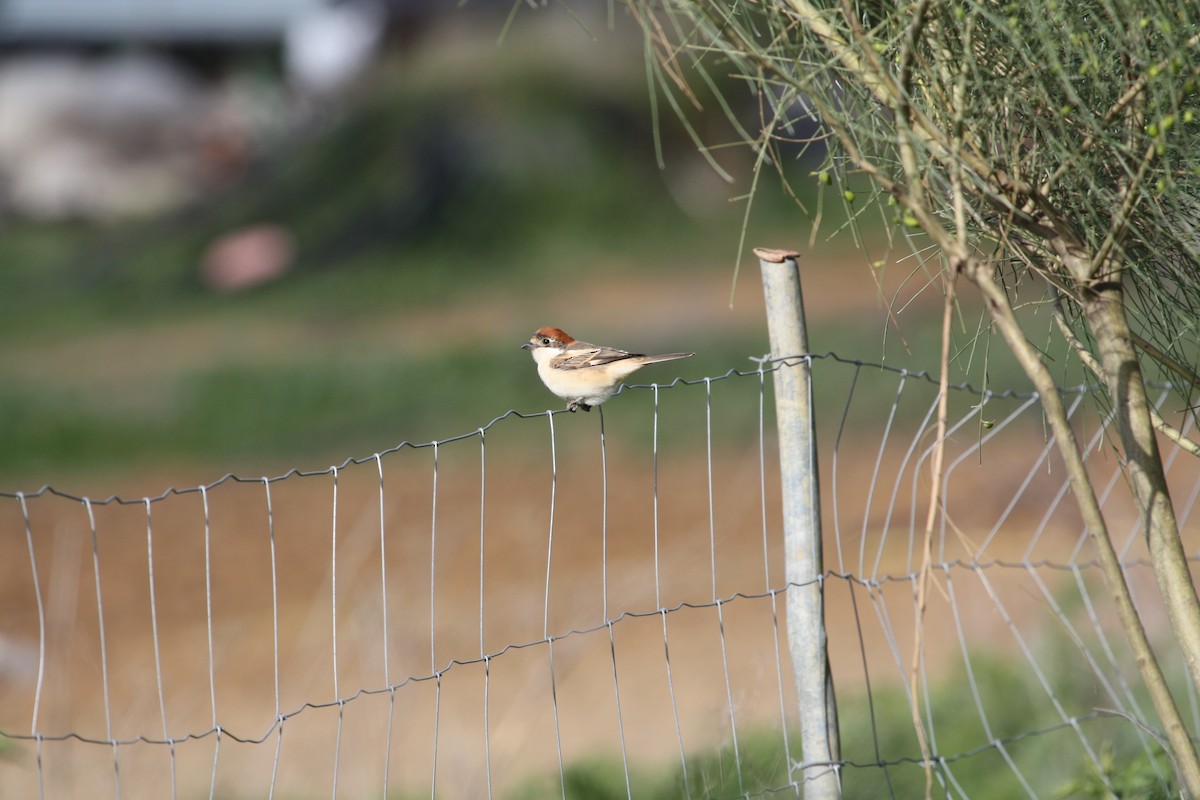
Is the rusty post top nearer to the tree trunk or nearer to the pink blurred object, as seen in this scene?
the tree trunk

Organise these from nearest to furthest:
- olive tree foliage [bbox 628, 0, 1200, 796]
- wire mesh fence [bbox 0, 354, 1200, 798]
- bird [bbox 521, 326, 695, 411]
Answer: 1. olive tree foliage [bbox 628, 0, 1200, 796]
2. wire mesh fence [bbox 0, 354, 1200, 798]
3. bird [bbox 521, 326, 695, 411]

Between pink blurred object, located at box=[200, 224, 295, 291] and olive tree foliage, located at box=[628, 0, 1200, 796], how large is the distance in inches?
502

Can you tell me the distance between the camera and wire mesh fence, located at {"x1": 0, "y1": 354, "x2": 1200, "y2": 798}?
3.69 metres

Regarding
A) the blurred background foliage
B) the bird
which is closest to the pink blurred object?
the blurred background foliage

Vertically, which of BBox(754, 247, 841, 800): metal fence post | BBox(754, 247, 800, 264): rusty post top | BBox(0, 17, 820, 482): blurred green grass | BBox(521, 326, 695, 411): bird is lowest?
BBox(754, 247, 841, 800): metal fence post

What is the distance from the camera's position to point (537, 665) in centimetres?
674

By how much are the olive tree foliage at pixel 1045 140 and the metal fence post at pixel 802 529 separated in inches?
13.7

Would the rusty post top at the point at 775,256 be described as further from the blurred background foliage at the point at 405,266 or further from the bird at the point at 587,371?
the blurred background foliage at the point at 405,266

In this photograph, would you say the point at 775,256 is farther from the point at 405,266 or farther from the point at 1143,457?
the point at 405,266

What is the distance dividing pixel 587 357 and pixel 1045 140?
6.83 feet

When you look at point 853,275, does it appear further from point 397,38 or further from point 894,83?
point 894,83

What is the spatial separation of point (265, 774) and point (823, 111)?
4121mm

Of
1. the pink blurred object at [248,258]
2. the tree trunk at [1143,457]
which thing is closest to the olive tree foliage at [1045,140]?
the tree trunk at [1143,457]

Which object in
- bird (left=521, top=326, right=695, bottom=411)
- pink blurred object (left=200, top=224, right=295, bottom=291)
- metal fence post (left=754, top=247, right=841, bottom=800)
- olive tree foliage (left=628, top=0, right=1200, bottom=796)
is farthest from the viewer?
pink blurred object (left=200, top=224, right=295, bottom=291)
